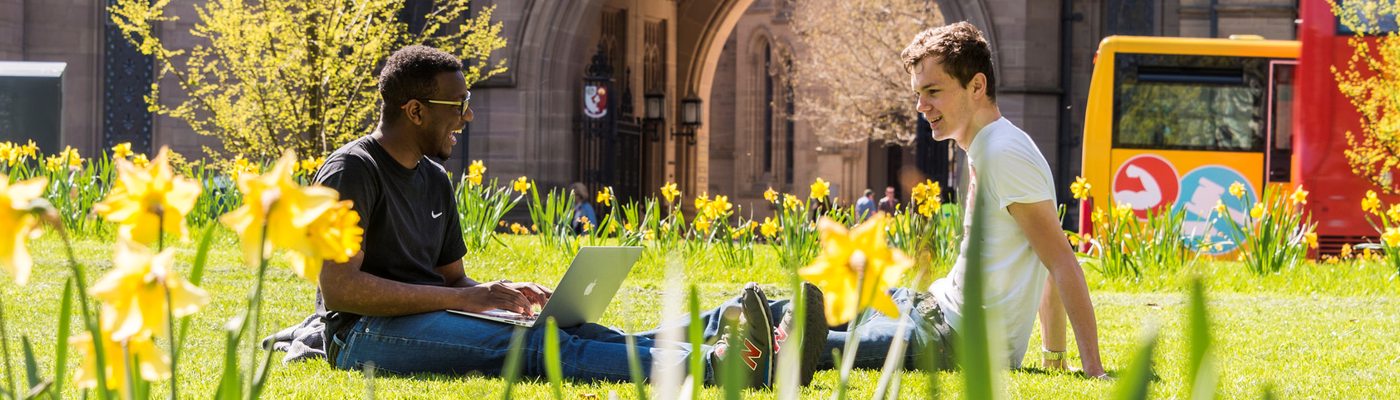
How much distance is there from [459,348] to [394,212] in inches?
17.3

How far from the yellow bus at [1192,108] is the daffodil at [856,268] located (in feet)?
45.5

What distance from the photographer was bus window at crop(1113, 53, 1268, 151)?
1517 centimetres

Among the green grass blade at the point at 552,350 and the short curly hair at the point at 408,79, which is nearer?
the green grass blade at the point at 552,350

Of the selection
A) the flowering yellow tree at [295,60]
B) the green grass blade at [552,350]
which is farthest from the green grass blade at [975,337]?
the flowering yellow tree at [295,60]

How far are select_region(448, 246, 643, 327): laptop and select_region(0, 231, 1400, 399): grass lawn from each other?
0.19 m

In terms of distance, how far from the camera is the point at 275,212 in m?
1.50

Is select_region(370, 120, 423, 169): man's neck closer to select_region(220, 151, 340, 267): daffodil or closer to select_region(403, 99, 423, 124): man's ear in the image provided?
select_region(403, 99, 423, 124): man's ear

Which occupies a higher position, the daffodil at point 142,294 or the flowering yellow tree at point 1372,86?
the flowering yellow tree at point 1372,86

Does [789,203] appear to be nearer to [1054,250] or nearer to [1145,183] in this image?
[1054,250]

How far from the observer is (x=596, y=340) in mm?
4777

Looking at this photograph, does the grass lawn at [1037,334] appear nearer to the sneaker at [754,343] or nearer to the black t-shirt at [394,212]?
→ the sneaker at [754,343]

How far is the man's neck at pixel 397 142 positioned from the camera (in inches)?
178

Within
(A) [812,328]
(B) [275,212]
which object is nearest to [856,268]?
(B) [275,212]

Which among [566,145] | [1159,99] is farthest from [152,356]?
[566,145]
